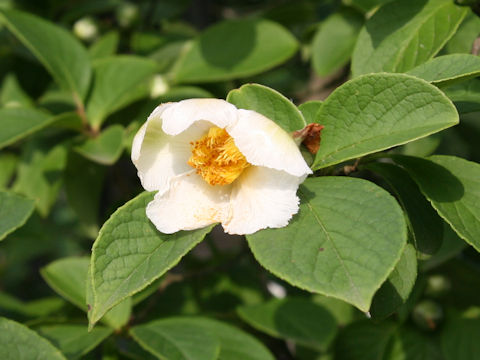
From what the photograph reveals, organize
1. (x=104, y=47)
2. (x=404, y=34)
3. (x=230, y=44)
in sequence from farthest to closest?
(x=104, y=47) → (x=230, y=44) → (x=404, y=34)

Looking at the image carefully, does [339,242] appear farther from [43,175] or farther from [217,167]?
[43,175]

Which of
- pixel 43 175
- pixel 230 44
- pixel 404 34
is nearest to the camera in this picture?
pixel 404 34

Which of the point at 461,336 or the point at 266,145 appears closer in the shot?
the point at 266,145

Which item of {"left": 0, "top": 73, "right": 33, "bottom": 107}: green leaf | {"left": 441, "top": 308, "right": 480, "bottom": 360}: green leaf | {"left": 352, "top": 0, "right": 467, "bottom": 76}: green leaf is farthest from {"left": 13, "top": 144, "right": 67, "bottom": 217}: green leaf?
{"left": 441, "top": 308, "right": 480, "bottom": 360}: green leaf

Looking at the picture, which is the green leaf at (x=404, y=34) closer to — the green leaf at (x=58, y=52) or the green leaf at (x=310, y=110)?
the green leaf at (x=310, y=110)

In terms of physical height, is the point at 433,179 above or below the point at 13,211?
above

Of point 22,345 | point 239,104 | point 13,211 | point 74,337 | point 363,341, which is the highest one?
point 239,104

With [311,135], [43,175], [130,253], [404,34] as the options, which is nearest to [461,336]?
[404,34]

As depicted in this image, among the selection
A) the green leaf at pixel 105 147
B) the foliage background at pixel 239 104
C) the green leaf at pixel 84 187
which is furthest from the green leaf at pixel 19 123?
the green leaf at pixel 84 187
